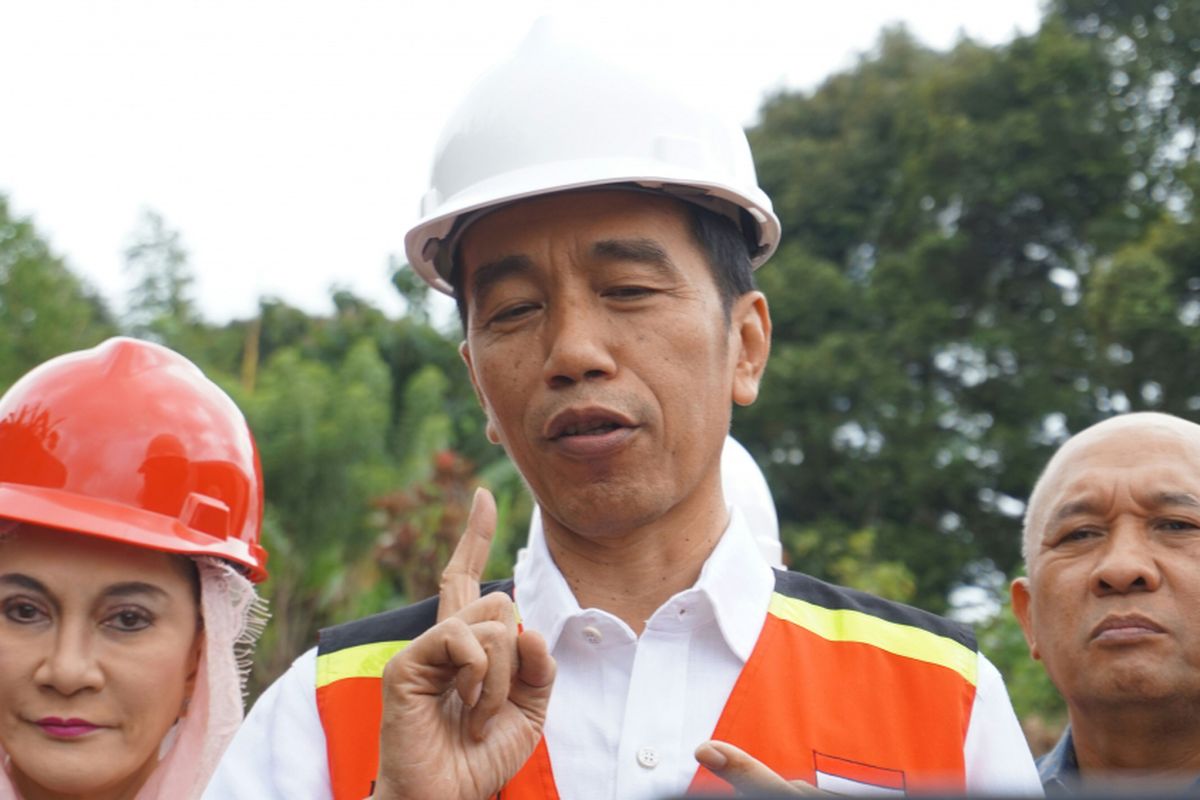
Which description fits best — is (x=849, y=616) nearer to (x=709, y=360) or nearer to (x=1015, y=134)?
(x=709, y=360)

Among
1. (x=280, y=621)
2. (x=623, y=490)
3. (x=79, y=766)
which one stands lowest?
(x=79, y=766)

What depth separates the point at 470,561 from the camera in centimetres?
220

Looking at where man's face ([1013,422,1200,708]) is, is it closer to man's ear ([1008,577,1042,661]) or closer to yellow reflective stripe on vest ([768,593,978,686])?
man's ear ([1008,577,1042,661])

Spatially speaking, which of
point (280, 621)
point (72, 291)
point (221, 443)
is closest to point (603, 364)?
point (221, 443)

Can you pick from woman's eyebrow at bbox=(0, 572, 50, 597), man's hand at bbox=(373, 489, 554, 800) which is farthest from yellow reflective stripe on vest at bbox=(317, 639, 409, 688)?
woman's eyebrow at bbox=(0, 572, 50, 597)

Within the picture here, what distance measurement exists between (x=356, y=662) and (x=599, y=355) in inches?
25.3

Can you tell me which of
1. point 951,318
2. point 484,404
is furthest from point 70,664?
point 951,318

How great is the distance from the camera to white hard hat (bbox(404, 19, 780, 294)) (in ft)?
8.06

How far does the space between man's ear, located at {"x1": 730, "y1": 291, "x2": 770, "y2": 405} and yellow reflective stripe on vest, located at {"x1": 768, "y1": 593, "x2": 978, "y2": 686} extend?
0.37m

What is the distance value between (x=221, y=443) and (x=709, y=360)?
133 centimetres

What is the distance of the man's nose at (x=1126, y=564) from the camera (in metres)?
3.04

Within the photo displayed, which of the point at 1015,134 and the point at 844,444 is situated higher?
the point at 1015,134

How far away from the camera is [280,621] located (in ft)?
43.8

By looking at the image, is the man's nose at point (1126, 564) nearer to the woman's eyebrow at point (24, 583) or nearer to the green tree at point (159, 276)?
the woman's eyebrow at point (24, 583)
